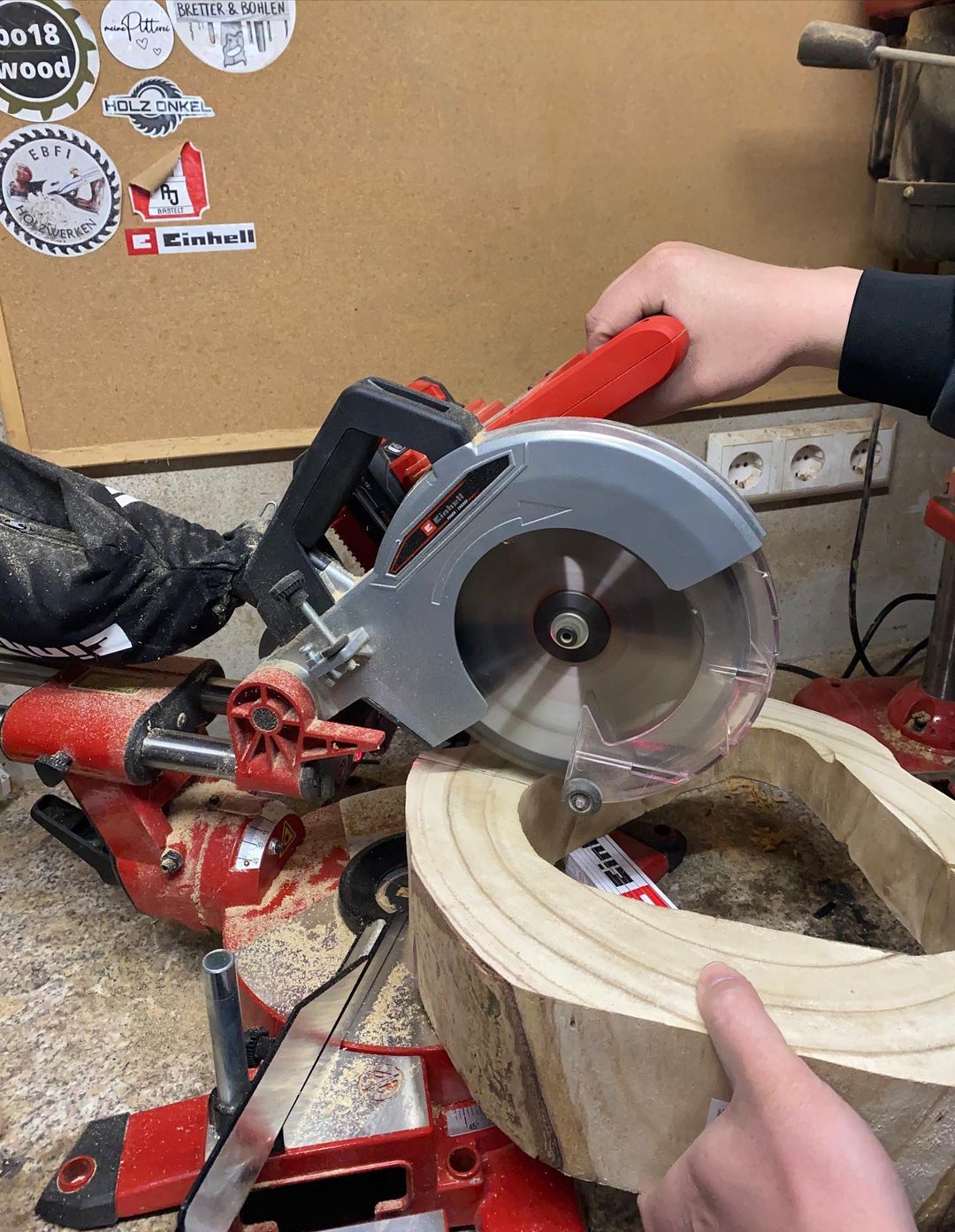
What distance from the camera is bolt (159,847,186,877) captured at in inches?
37.1

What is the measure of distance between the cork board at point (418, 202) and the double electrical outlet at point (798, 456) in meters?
0.28

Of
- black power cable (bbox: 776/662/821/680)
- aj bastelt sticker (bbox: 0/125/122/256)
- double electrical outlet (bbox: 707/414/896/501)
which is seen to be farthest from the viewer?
black power cable (bbox: 776/662/821/680)

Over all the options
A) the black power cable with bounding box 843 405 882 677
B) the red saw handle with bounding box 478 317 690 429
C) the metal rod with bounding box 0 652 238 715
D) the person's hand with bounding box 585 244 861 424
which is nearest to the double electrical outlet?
the black power cable with bounding box 843 405 882 677

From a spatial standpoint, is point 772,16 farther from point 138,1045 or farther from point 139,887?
point 138,1045

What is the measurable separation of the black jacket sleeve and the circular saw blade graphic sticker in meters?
0.79

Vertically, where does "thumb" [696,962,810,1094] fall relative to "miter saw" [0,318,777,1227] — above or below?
below

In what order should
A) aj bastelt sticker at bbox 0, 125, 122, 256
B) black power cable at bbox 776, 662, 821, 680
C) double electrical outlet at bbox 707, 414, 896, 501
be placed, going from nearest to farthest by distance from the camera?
aj bastelt sticker at bbox 0, 125, 122, 256, double electrical outlet at bbox 707, 414, 896, 501, black power cable at bbox 776, 662, 821, 680

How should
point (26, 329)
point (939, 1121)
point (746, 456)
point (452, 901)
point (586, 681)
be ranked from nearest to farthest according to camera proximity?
point (939, 1121)
point (452, 901)
point (586, 681)
point (26, 329)
point (746, 456)

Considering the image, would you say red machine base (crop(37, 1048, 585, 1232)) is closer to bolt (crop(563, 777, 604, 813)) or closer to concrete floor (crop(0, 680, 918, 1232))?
concrete floor (crop(0, 680, 918, 1232))

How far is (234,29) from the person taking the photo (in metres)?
1.08

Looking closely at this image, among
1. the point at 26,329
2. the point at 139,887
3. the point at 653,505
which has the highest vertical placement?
the point at 26,329

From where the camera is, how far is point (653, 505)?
705mm

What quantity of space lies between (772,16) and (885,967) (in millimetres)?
1257

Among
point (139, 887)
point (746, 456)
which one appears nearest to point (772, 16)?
point (746, 456)
